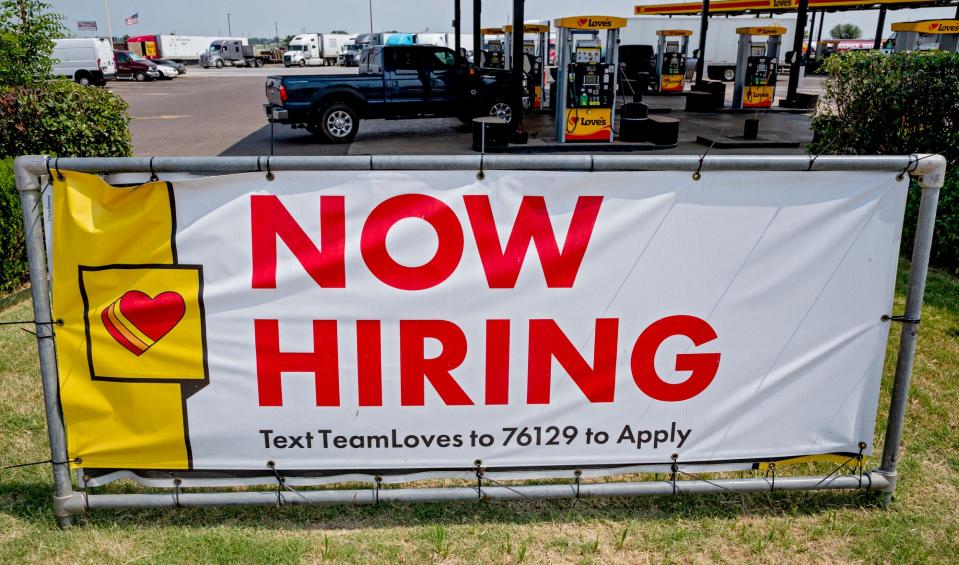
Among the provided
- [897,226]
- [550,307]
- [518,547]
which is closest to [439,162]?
[550,307]

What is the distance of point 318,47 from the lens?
71.1 meters

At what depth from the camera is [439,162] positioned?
9.50 ft

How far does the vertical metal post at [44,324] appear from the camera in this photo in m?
2.85

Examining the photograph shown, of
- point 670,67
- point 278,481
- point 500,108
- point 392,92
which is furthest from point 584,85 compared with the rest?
point 670,67

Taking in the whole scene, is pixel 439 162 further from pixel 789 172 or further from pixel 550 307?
pixel 789 172

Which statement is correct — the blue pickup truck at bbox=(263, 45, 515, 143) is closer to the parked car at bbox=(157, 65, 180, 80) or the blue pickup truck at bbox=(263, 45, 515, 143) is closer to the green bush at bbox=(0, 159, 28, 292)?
the green bush at bbox=(0, 159, 28, 292)

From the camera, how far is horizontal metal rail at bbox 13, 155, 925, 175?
2852 mm

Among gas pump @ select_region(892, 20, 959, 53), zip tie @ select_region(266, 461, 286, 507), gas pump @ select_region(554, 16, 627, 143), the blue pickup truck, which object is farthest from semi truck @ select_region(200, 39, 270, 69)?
zip tie @ select_region(266, 461, 286, 507)

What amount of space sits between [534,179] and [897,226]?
63.1 inches

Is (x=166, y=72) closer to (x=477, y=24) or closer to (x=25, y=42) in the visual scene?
(x=477, y=24)

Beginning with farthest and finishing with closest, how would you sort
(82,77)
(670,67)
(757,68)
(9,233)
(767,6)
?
(767,6) → (82,77) → (670,67) → (757,68) → (9,233)

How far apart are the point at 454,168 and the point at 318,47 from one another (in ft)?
242

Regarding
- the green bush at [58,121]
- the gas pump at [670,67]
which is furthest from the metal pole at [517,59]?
the gas pump at [670,67]

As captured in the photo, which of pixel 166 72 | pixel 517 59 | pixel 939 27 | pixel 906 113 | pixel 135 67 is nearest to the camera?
pixel 906 113
